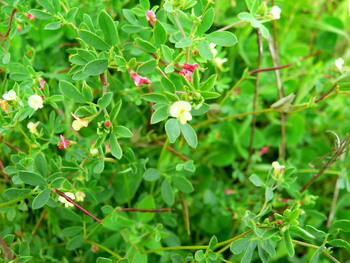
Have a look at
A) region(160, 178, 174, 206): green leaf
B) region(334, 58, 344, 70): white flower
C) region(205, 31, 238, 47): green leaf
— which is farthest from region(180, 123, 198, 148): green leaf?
region(334, 58, 344, 70): white flower

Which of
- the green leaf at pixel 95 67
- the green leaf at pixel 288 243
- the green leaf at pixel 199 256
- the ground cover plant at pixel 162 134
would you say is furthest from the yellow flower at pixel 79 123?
the green leaf at pixel 288 243

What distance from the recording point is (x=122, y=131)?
32.6 inches

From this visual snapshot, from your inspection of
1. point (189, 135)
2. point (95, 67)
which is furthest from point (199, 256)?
point (95, 67)

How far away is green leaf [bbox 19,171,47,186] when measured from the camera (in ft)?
2.73

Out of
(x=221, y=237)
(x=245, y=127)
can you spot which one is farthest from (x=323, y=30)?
(x=221, y=237)

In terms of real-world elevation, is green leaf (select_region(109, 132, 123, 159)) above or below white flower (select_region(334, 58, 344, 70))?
below

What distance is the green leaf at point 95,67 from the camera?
805 millimetres

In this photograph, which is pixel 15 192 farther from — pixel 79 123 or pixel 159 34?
pixel 159 34

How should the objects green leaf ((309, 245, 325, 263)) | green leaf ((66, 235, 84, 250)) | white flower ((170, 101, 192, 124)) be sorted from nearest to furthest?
white flower ((170, 101, 192, 124))
green leaf ((309, 245, 325, 263))
green leaf ((66, 235, 84, 250))

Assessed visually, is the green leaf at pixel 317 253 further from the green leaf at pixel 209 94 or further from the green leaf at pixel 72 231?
the green leaf at pixel 72 231

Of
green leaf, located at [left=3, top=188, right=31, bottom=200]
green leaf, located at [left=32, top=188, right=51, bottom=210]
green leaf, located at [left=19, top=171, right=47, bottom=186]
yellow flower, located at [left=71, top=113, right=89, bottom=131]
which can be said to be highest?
yellow flower, located at [left=71, top=113, right=89, bottom=131]

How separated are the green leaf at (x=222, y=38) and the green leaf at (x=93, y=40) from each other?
0.25m

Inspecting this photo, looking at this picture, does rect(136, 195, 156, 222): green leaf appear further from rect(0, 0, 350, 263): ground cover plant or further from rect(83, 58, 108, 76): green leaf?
rect(83, 58, 108, 76): green leaf

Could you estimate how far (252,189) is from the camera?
150 centimetres
